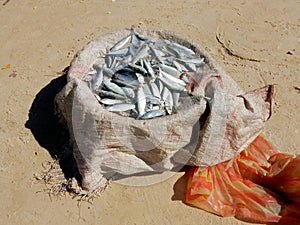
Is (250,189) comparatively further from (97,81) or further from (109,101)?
(97,81)

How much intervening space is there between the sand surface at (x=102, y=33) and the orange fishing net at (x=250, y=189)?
6.2 inches

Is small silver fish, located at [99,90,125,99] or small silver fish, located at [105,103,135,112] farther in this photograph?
small silver fish, located at [99,90,125,99]

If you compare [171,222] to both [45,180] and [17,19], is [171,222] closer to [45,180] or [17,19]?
[45,180]

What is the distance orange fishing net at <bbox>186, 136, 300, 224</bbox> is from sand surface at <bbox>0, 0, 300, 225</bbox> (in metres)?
0.16

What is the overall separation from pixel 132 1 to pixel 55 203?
3.89 meters

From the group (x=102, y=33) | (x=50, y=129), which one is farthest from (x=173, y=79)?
(x=102, y=33)

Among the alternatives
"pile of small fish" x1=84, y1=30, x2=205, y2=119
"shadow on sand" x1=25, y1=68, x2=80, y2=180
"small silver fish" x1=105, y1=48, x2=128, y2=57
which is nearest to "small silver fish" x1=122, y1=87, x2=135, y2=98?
"pile of small fish" x1=84, y1=30, x2=205, y2=119

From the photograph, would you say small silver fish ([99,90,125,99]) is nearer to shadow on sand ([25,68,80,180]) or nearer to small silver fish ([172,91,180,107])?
small silver fish ([172,91,180,107])

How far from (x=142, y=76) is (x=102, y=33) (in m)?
2.26

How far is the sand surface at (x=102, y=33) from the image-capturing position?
174 inches

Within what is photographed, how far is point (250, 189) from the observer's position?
173 inches

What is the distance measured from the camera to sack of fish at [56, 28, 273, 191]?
4.14 metres

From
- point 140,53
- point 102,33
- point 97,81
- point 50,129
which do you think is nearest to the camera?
point 97,81

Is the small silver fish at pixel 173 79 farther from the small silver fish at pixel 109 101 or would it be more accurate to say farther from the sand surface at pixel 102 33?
the sand surface at pixel 102 33
